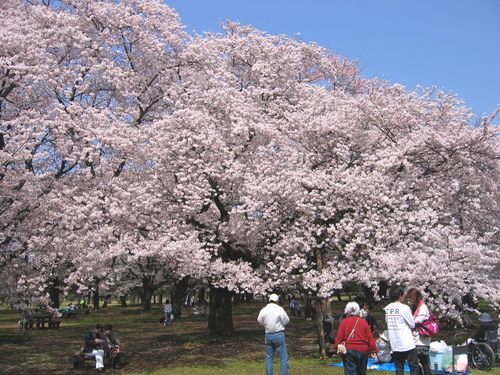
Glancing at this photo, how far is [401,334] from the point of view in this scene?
8.69m

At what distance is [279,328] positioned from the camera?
10.9m

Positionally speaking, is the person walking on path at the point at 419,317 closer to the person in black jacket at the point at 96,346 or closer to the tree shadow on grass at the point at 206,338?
the person in black jacket at the point at 96,346

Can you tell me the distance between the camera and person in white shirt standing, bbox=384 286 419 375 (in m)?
8.66

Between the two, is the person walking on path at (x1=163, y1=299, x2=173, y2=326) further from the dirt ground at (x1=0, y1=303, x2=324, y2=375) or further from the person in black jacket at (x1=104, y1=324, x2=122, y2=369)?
the person in black jacket at (x1=104, y1=324, x2=122, y2=369)

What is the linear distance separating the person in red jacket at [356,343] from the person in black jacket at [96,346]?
8687 mm

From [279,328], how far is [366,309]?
7.59m

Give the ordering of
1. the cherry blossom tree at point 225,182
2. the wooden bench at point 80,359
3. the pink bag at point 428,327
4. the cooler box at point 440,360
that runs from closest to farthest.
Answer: the pink bag at point 428,327
the cooler box at point 440,360
the wooden bench at point 80,359
the cherry blossom tree at point 225,182

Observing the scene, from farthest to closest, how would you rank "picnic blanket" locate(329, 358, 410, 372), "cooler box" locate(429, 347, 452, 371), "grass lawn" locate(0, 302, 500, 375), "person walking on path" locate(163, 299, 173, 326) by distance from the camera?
1. "person walking on path" locate(163, 299, 173, 326)
2. "grass lawn" locate(0, 302, 500, 375)
3. "picnic blanket" locate(329, 358, 410, 372)
4. "cooler box" locate(429, 347, 452, 371)

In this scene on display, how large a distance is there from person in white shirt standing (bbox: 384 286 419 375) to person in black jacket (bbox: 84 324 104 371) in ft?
30.1

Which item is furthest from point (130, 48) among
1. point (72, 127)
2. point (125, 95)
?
point (72, 127)

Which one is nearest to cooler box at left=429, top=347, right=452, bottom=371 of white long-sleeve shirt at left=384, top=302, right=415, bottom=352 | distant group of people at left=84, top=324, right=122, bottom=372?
white long-sleeve shirt at left=384, top=302, right=415, bottom=352

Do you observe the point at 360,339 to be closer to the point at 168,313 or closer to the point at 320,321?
the point at 320,321

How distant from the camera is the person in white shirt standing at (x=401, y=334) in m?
8.66

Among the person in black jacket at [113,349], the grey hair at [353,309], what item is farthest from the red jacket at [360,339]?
the person in black jacket at [113,349]
